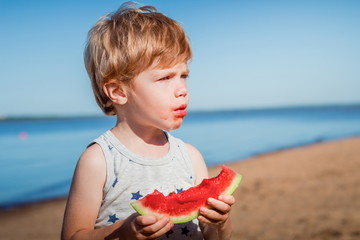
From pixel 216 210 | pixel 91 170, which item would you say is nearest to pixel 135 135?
pixel 91 170

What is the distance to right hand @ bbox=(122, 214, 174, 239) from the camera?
1.51m

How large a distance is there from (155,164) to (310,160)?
11.5 metres

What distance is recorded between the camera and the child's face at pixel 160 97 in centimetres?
202

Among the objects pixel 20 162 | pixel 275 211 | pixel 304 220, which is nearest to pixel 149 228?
pixel 304 220

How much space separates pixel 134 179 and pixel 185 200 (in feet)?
1.08

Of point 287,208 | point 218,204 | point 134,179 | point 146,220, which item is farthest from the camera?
point 287,208

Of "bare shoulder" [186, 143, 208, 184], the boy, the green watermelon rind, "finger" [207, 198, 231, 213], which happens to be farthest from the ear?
"finger" [207, 198, 231, 213]

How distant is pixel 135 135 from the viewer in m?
2.17

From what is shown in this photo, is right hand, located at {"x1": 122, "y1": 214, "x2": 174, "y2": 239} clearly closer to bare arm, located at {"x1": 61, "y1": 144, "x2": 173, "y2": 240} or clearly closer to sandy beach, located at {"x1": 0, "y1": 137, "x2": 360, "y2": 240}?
A: bare arm, located at {"x1": 61, "y1": 144, "x2": 173, "y2": 240}

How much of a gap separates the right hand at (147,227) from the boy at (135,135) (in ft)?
0.49

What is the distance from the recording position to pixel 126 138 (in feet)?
7.02

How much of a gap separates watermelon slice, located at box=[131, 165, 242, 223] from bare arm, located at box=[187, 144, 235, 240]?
10cm

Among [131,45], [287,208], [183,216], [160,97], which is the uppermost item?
[131,45]

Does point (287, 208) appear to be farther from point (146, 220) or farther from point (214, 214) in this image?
point (146, 220)
